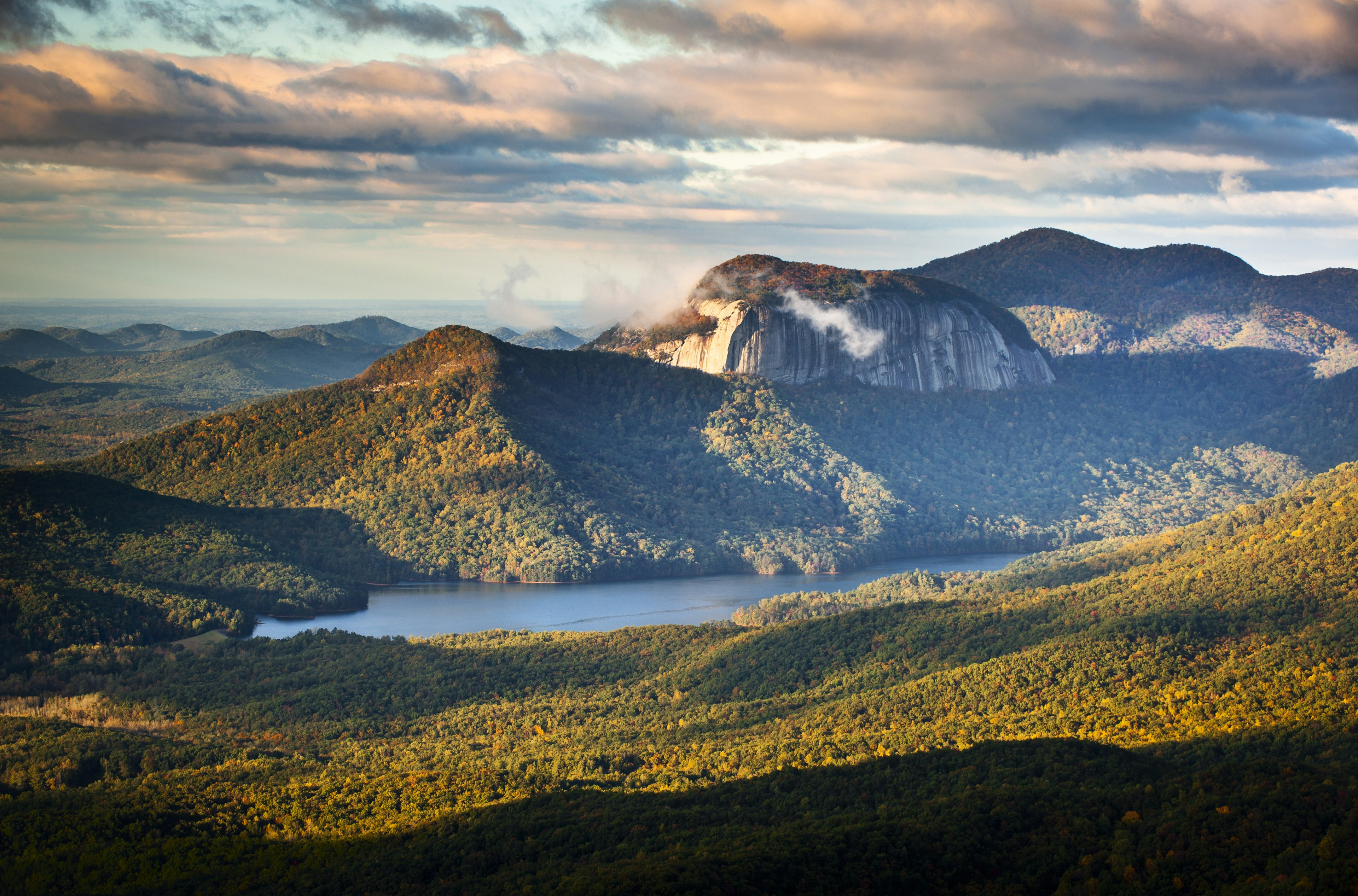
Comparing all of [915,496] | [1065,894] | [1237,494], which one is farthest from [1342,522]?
[1237,494]

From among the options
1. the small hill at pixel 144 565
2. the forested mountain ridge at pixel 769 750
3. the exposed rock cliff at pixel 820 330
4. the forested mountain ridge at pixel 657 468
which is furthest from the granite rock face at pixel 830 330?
the forested mountain ridge at pixel 769 750

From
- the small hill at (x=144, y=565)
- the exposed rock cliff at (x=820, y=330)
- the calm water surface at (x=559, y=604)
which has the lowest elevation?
the calm water surface at (x=559, y=604)

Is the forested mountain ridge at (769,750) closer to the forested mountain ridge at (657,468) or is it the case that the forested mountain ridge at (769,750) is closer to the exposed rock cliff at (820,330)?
the forested mountain ridge at (657,468)

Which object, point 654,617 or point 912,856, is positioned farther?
point 654,617

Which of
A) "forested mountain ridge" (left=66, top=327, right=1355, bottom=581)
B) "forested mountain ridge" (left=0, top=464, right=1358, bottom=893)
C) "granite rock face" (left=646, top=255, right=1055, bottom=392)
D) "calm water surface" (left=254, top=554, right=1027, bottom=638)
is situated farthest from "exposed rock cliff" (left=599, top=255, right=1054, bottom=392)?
"forested mountain ridge" (left=0, top=464, right=1358, bottom=893)

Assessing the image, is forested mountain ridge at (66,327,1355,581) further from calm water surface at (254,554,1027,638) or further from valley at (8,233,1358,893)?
calm water surface at (254,554,1027,638)

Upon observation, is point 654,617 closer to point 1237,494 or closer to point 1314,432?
point 1237,494
